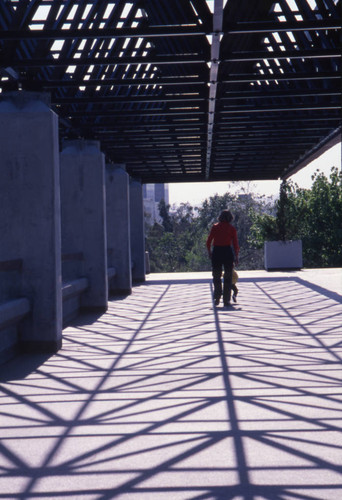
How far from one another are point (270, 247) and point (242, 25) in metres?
21.7

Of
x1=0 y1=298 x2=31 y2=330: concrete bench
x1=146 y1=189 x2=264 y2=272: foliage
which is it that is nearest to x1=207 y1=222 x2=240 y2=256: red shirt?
x1=0 y1=298 x2=31 y2=330: concrete bench

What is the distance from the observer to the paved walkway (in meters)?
4.21

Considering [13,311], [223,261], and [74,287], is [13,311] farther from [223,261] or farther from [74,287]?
[223,261]

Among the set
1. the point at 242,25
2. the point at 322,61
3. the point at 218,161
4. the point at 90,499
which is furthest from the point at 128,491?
the point at 218,161

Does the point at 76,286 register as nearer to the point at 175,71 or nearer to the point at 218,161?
the point at 175,71

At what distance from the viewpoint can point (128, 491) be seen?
4062mm

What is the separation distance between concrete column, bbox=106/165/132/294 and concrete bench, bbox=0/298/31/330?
990cm

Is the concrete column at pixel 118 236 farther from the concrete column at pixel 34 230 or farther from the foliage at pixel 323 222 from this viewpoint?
the foliage at pixel 323 222

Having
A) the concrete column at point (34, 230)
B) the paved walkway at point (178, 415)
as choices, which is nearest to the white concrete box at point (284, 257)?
the paved walkway at point (178, 415)

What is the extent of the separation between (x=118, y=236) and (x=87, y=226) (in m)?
4.36

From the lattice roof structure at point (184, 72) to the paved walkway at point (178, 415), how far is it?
12.4 ft

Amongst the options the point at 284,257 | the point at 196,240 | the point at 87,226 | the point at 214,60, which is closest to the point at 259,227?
the point at 284,257

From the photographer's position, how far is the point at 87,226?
15.3 meters

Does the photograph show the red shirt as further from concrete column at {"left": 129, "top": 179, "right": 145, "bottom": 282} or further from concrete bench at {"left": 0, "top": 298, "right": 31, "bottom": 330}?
concrete column at {"left": 129, "top": 179, "right": 145, "bottom": 282}
